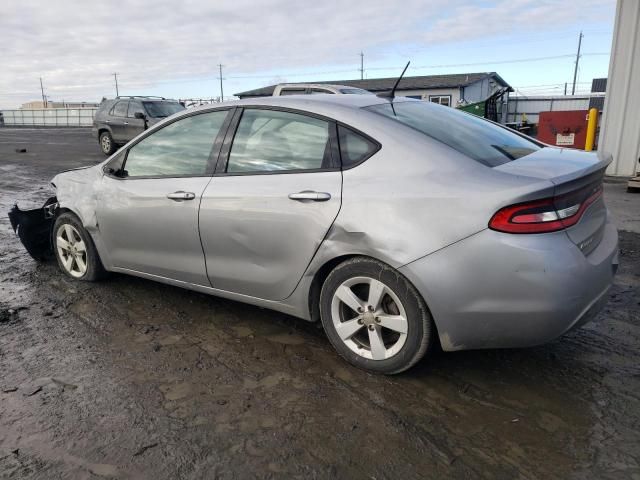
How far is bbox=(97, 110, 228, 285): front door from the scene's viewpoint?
11.7ft

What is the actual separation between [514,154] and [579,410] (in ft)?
4.71

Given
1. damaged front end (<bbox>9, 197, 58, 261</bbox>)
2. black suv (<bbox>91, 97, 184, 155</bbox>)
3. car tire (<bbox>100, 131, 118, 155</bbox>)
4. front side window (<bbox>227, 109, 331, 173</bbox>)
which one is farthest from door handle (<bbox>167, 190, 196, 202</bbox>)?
car tire (<bbox>100, 131, 118, 155</bbox>)

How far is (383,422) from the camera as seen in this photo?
254 cm

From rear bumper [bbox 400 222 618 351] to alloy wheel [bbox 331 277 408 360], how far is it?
0.75ft

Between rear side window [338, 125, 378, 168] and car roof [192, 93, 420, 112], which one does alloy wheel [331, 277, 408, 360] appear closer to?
rear side window [338, 125, 378, 168]

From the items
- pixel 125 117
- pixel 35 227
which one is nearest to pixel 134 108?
pixel 125 117

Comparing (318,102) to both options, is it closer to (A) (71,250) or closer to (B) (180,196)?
(B) (180,196)

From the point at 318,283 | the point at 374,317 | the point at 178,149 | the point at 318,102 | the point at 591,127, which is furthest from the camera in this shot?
the point at 591,127

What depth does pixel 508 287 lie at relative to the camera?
2471 mm

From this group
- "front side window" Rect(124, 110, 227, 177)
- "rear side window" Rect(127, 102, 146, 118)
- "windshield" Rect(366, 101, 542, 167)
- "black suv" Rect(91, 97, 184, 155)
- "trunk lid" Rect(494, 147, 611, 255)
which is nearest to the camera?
"trunk lid" Rect(494, 147, 611, 255)

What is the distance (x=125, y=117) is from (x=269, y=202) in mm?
14647

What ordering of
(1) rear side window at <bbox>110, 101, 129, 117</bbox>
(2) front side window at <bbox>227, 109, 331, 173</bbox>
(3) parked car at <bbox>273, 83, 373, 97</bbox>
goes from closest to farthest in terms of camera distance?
(2) front side window at <bbox>227, 109, 331, 173</bbox>, (3) parked car at <bbox>273, 83, 373, 97</bbox>, (1) rear side window at <bbox>110, 101, 129, 117</bbox>

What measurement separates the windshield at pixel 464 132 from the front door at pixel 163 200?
4.18 feet

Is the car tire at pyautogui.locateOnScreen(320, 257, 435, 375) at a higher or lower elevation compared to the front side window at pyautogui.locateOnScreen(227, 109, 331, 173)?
lower
